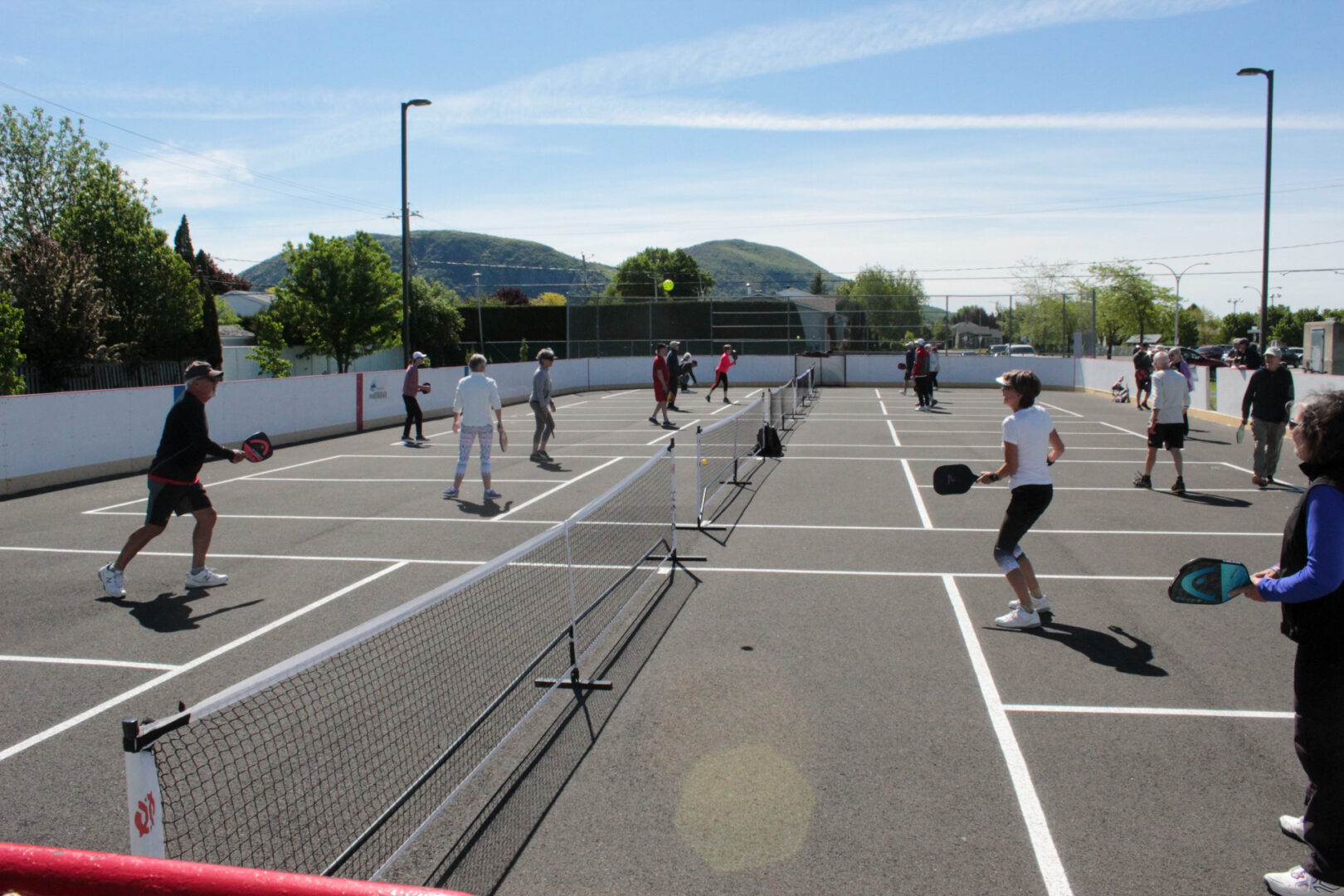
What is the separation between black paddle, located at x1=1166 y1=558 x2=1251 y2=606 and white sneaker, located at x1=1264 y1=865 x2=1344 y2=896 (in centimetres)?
112

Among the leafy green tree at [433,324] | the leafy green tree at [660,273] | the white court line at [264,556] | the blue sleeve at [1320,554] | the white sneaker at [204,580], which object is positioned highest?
the leafy green tree at [660,273]

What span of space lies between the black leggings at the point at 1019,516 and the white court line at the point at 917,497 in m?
4.03

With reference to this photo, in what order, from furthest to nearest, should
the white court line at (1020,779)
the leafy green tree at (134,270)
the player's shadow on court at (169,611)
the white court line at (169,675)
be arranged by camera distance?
the leafy green tree at (134,270) < the player's shadow on court at (169,611) < the white court line at (169,675) < the white court line at (1020,779)

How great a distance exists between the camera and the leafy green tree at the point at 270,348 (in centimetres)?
4600

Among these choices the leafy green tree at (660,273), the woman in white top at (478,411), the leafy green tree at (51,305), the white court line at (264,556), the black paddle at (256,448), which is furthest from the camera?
the leafy green tree at (660,273)

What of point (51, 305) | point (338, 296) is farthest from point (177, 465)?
point (338, 296)

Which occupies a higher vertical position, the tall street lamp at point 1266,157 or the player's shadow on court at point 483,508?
the tall street lamp at point 1266,157

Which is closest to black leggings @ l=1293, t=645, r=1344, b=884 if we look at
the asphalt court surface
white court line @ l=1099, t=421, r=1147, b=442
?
the asphalt court surface

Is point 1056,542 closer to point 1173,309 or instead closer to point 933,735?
point 933,735

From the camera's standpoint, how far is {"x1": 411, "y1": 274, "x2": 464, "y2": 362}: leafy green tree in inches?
2427

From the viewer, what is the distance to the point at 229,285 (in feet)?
308

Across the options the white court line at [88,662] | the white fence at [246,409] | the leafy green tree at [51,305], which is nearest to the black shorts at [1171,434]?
the white fence at [246,409]

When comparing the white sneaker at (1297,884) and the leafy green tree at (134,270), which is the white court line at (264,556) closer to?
the white sneaker at (1297,884)

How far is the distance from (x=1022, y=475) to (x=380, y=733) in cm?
471
